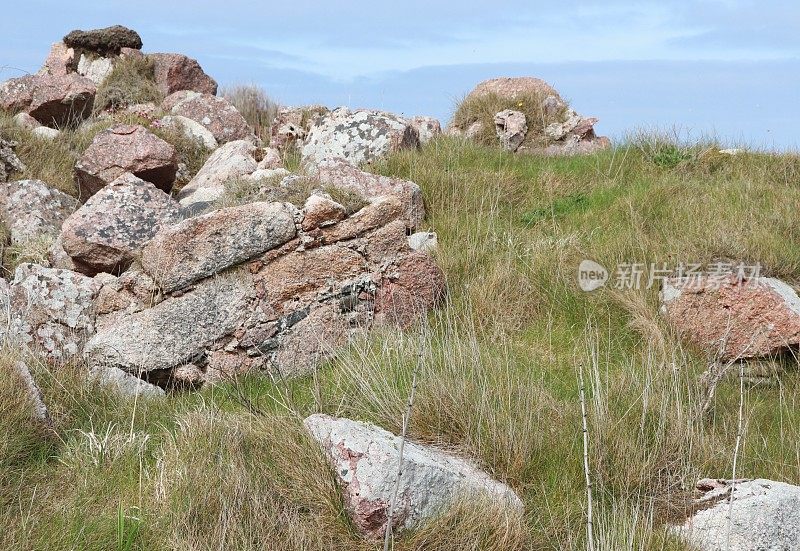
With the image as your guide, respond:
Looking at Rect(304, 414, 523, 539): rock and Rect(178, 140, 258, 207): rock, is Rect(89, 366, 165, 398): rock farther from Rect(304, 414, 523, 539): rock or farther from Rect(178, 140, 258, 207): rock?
Rect(178, 140, 258, 207): rock

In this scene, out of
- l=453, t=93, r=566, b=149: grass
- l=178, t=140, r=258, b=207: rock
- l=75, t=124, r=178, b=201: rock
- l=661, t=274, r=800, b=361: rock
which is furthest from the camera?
l=453, t=93, r=566, b=149: grass

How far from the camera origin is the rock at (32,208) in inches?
337

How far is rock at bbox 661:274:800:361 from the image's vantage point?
255 inches

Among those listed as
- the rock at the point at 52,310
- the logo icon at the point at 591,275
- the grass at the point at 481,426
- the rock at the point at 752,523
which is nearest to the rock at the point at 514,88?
the grass at the point at 481,426

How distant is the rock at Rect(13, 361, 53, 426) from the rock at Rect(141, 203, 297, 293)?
148cm

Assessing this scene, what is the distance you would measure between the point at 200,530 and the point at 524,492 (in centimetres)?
163

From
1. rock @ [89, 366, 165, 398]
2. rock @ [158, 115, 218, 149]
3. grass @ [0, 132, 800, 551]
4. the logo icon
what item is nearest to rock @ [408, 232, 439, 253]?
grass @ [0, 132, 800, 551]

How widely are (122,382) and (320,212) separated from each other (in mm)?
1921

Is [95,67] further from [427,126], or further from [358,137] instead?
[358,137]

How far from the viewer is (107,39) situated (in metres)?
17.0

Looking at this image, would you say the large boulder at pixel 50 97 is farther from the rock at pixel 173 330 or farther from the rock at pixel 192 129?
the rock at pixel 173 330

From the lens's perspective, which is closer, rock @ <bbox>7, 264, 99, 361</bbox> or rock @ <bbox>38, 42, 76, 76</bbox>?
rock @ <bbox>7, 264, 99, 361</bbox>

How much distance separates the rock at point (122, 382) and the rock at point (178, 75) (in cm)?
1031

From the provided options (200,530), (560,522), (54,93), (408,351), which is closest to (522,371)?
(408,351)
